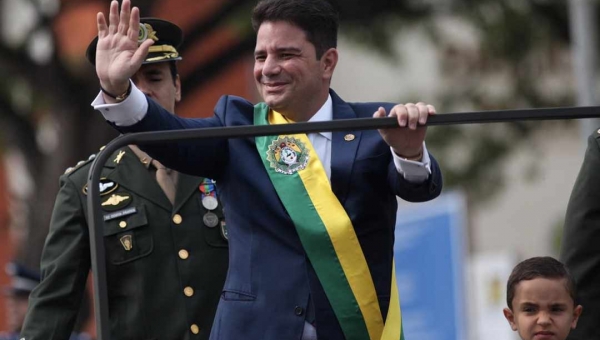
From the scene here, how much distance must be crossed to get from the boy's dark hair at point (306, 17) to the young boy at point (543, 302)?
3.14 ft

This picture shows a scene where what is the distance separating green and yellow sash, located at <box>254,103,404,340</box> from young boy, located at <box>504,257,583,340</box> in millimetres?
469

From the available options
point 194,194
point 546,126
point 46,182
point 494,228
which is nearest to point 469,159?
point 546,126

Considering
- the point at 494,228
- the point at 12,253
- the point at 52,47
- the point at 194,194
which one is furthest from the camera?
the point at 494,228

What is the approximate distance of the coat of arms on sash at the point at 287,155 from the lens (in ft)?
16.5

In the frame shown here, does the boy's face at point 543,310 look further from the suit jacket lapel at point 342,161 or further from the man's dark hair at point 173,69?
the man's dark hair at point 173,69

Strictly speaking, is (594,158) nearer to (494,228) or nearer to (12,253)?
(12,253)

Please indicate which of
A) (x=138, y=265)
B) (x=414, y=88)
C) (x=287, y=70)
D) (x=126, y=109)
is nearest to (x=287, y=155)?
(x=287, y=70)

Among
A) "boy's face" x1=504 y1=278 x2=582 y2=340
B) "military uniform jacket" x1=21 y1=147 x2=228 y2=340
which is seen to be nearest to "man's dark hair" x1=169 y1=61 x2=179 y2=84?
"military uniform jacket" x1=21 y1=147 x2=228 y2=340

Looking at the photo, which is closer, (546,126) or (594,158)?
(594,158)

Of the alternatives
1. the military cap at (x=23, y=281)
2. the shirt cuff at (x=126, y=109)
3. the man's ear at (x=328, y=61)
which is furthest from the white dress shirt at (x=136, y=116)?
the military cap at (x=23, y=281)

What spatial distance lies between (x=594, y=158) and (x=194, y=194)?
1.44 metres

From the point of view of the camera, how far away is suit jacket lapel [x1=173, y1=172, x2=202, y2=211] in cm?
605

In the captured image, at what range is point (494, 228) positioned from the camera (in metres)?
35.0

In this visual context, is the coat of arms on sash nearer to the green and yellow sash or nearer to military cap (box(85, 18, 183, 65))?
the green and yellow sash
